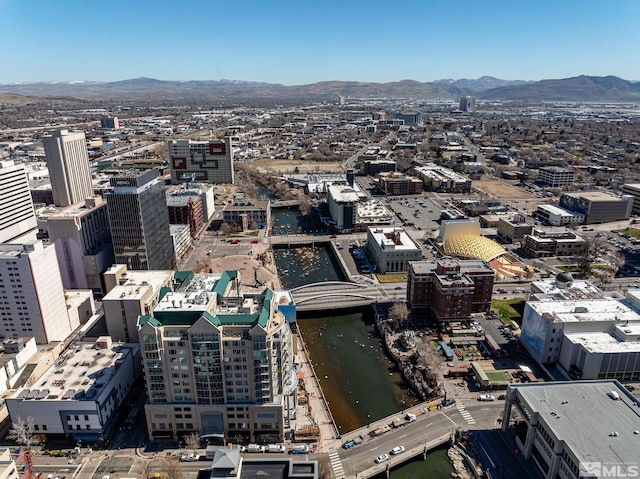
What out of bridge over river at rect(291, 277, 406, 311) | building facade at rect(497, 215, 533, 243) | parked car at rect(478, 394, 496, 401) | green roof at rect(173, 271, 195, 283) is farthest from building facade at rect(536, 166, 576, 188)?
green roof at rect(173, 271, 195, 283)

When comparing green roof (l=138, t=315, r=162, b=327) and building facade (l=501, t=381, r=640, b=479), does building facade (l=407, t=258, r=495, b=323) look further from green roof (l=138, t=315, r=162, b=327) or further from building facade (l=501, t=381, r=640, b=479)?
green roof (l=138, t=315, r=162, b=327)

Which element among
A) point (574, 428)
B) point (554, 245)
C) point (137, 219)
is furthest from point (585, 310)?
point (137, 219)

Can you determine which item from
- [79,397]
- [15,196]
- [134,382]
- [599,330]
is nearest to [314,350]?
[134,382]

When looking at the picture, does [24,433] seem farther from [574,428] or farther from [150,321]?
[574,428]

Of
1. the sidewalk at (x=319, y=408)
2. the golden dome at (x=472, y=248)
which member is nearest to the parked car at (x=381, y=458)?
the sidewalk at (x=319, y=408)

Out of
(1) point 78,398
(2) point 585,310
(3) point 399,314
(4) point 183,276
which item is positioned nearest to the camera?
(1) point 78,398

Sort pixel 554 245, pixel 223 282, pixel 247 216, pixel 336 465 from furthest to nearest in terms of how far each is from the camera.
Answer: pixel 247 216
pixel 554 245
pixel 223 282
pixel 336 465
